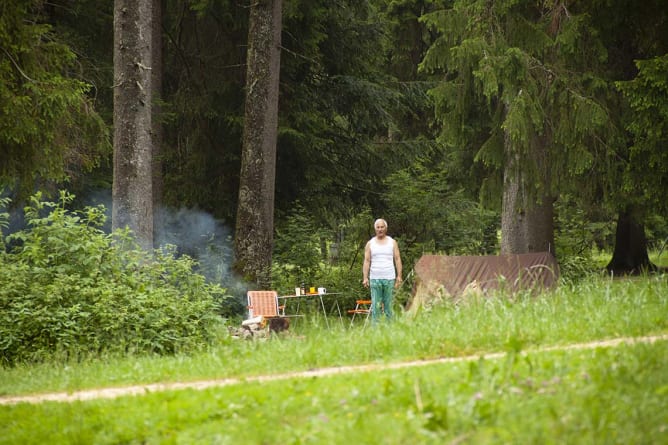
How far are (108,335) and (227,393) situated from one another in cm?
420

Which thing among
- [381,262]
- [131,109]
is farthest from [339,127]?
[381,262]

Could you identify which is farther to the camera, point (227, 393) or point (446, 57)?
point (446, 57)

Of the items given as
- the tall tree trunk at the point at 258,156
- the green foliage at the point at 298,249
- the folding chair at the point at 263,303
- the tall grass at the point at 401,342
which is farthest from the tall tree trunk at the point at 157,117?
the tall grass at the point at 401,342

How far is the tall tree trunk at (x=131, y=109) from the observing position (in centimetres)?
1305

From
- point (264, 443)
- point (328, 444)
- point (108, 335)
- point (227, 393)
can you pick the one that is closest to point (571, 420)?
point (328, 444)

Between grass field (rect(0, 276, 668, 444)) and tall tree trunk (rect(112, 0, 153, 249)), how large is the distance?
4.45 m

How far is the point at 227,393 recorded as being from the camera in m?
6.45

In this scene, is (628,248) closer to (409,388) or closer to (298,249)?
(298,249)

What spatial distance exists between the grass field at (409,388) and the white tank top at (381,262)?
2.67 metres

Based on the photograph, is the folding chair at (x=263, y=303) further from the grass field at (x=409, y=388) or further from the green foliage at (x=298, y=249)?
the grass field at (x=409, y=388)

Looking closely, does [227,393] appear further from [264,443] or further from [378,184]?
[378,184]

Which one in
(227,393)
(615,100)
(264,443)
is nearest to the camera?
(264,443)

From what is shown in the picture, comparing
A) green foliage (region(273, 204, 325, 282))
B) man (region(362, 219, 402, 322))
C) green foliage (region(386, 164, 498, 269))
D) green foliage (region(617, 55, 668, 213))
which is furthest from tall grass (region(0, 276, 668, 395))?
green foliage (region(386, 164, 498, 269))

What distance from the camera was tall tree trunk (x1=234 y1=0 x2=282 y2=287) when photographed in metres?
16.4
